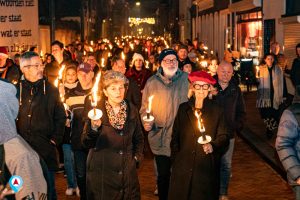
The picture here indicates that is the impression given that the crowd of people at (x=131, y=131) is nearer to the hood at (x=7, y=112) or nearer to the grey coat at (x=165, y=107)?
the grey coat at (x=165, y=107)

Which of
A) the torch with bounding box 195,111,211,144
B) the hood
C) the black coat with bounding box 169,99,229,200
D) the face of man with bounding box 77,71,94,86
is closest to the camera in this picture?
the hood

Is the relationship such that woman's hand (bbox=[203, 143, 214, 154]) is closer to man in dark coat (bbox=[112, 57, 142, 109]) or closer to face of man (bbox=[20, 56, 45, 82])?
face of man (bbox=[20, 56, 45, 82])

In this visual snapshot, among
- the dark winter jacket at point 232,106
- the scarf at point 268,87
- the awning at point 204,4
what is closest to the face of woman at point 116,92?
the dark winter jacket at point 232,106

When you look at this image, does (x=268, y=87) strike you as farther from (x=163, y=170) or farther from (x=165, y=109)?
(x=163, y=170)

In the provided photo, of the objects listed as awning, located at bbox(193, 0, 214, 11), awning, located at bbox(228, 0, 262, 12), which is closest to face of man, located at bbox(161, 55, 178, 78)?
awning, located at bbox(228, 0, 262, 12)

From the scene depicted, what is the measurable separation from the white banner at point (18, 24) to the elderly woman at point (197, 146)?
11155mm

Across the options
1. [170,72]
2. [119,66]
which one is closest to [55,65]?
[119,66]

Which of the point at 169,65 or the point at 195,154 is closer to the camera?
the point at 195,154

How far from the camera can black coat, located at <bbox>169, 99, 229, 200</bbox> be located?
22.8ft

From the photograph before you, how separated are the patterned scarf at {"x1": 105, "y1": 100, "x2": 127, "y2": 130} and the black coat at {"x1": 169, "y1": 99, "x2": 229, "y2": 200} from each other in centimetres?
62

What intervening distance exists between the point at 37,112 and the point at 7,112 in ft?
11.9

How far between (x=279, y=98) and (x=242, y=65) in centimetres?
1218

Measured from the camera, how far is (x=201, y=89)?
7008mm

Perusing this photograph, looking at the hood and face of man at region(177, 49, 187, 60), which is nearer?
the hood
